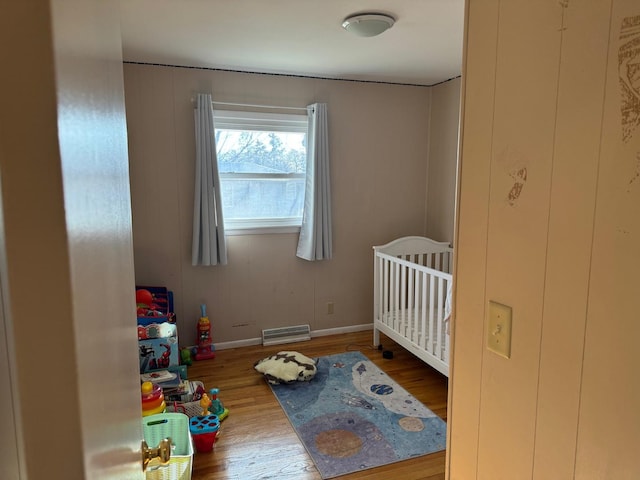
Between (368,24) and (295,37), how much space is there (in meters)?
0.55

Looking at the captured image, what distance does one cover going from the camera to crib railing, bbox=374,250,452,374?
289 centimetres

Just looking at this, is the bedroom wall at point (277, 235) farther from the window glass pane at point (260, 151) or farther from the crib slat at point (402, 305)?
the crib slat at point (402, 305)

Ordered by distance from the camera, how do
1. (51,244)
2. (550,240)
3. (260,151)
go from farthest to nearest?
(260,151) < (550,240) < (51,244)

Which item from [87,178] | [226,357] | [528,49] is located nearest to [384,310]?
[226,357]

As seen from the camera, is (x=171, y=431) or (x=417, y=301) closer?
(x=171, y=431)

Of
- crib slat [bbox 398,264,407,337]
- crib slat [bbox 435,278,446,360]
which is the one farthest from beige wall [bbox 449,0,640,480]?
crib slat [bbox 398,264,407,337]

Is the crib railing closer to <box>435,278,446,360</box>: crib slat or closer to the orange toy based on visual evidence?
<box>435,278,446,360</box>: crib slat

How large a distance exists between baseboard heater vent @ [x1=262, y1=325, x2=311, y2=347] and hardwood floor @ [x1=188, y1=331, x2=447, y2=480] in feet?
0.21

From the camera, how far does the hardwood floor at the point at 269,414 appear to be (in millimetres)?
2119

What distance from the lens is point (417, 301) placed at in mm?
3137

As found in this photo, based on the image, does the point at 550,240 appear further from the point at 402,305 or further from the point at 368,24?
the point at 402,305

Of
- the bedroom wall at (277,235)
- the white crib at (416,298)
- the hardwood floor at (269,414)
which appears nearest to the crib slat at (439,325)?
the white crib at (416,298)

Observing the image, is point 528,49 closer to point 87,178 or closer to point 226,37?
point 87,178

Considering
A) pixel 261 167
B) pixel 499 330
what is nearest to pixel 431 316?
pixel 261 167
